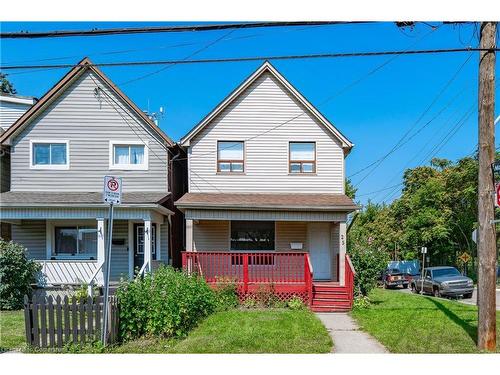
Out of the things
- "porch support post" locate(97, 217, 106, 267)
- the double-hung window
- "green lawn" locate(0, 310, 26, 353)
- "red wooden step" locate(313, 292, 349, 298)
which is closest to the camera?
"green lawn" locate(0, 310, 26, 353)

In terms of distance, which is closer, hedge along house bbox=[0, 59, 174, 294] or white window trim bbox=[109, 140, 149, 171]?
hedge along house bbox=[0, 59, 174, 294]

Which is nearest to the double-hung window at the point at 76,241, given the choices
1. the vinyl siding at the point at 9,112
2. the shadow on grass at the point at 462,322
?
the vinyl siding at the point at 9,112

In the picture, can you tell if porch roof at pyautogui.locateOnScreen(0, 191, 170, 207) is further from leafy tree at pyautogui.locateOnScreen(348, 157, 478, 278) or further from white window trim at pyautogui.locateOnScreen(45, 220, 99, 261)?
leafy tree at pyautogui.locateOnScreen(348, 157, 478, 278)

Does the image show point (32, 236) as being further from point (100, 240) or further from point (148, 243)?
point (148, 243)

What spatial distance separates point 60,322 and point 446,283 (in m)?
18.4

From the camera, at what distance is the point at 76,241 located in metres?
15.6

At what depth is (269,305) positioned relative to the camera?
42.5 ft

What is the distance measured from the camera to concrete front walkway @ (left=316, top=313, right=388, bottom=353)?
8406mm

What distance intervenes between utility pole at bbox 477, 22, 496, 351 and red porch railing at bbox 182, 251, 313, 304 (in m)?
5.51

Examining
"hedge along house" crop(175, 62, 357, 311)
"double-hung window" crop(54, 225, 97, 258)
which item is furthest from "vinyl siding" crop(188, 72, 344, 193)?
"double-hung window" crop(54, 225, 97, 258)

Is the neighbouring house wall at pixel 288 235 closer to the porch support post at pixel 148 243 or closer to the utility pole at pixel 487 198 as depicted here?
the porch support post at pixel 148 243

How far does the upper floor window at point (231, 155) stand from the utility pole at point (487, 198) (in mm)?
9128

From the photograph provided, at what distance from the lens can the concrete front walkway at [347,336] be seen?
331 inches
